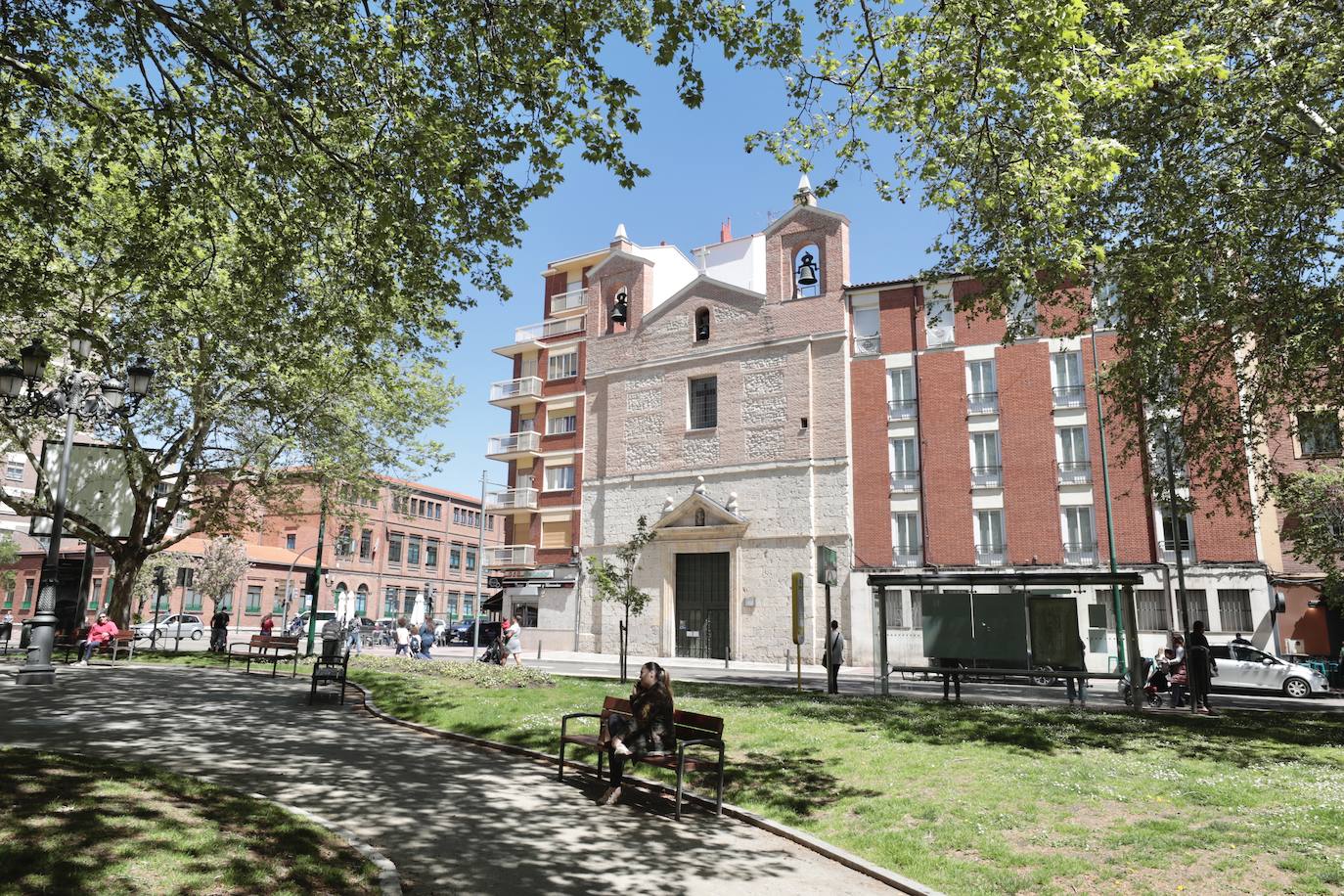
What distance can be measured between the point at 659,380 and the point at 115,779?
3220 cm

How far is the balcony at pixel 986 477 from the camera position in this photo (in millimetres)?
31562

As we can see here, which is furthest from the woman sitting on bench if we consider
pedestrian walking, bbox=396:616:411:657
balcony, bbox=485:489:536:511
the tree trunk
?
balcony, bbox=485:489:536:511

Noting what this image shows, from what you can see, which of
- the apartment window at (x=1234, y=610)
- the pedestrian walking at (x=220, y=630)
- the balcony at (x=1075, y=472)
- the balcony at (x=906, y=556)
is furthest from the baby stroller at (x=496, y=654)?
the apartment window at (x=1234, y=610)

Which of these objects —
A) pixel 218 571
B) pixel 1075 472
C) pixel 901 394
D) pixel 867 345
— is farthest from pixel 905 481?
pixel 218 571

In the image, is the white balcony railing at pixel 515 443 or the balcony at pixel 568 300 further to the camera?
the balcony at pixel 568 300

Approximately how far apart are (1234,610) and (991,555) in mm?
8016

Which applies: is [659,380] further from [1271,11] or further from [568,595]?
[1271,11]

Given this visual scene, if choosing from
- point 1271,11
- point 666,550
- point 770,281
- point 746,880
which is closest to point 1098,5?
point 1271,11

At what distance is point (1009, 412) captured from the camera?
31.8 meters

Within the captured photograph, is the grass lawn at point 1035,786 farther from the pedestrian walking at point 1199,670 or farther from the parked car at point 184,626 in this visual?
the parked car at point 184,626

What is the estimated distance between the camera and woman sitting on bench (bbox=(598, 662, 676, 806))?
8.29m

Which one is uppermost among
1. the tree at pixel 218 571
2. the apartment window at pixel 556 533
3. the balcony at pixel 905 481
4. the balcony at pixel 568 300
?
the balcony at pixel 568 300

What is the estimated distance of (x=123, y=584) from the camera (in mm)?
23375

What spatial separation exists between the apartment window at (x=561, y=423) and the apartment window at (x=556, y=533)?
16.0ft
